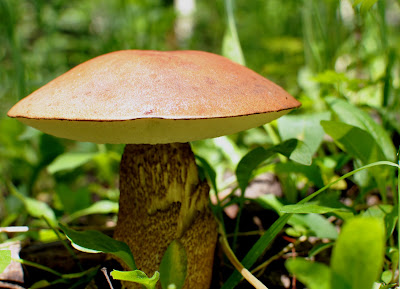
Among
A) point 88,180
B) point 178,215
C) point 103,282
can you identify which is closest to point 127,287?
point 103,282

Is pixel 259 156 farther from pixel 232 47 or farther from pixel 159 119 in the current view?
pixel 232 47

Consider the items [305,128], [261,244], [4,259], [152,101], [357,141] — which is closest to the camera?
[152,101]

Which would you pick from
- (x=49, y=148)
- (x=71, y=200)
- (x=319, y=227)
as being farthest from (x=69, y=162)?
(x=319, y=227)

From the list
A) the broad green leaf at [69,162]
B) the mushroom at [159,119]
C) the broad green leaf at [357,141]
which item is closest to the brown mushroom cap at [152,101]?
the mushroom at [159,119]

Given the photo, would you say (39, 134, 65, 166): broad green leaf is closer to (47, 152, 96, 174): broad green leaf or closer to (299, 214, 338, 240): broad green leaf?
(47, 152, 96, 174): broad green leaf

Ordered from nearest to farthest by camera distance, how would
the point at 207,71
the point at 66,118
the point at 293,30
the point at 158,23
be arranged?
the point at 66,118 < the point at 207,71 < the point at 158,23 < the point at 293,30

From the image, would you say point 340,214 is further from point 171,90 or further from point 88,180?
point 88,180

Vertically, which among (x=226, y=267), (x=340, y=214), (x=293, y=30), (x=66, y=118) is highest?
(x=293, y=30)
